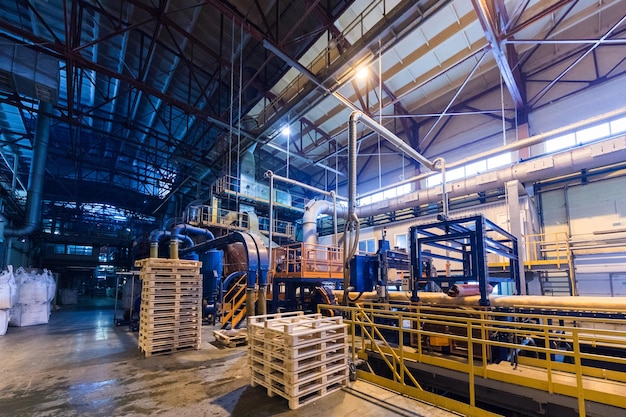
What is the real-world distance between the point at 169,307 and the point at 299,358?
5.14 metres

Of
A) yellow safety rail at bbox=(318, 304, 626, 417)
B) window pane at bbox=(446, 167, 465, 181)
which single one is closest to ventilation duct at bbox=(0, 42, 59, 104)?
yellow safety rail at bbox=(318, 304, 626, 417)

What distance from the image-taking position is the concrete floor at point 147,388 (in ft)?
15.4

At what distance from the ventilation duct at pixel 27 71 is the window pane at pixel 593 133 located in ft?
74.4

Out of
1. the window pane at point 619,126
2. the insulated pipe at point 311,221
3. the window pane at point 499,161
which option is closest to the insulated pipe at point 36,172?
the insulated pipe at point 311,221

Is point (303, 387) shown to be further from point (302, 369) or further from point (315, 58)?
point (315, 58)

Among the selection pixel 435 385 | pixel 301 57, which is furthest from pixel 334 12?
pixel 435 385

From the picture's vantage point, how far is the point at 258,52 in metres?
15.0

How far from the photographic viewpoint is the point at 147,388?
5.65 metres

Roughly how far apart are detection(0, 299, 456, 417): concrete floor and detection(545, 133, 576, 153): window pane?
13640 mm

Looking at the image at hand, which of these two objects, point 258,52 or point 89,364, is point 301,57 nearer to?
point 258,52

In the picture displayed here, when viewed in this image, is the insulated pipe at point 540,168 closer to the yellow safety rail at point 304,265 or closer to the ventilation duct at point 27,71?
the yellow safety rail at point 304,265

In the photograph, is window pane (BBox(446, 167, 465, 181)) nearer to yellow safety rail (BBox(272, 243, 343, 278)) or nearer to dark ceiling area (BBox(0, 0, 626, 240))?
dark ceiling area (BBox(0, 0, 626, 240))

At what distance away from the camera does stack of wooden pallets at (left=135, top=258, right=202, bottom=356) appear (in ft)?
26.4

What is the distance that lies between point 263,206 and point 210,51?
36.4 feet
